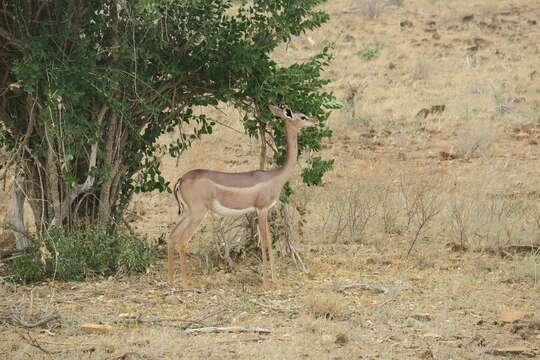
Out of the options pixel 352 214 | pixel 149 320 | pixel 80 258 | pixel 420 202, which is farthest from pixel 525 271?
pixel 80 258

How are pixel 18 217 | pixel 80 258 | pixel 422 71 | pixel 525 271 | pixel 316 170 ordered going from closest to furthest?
pixel 80 258 → pixel 525 271 → pixel 316 170 → pixel 18 217 → pixel 422 71

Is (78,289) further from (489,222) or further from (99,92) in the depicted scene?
(489,222)

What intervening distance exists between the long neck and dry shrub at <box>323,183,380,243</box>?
193 cm

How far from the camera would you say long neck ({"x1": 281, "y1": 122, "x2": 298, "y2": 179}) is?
8.68 m

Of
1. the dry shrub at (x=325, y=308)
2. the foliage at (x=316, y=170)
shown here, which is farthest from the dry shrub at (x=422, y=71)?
the dry shrub at (x=325, y=308)

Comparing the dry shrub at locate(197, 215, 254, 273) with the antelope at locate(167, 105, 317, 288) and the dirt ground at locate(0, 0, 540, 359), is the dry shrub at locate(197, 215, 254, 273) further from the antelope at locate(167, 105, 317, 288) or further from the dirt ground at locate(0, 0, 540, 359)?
the antelope at locate(167, 105, 317, 288)

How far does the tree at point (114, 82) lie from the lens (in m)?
8.38

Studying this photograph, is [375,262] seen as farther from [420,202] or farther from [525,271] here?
[420,202]

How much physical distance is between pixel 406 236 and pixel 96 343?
4.73 m

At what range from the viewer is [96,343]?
6.85 metres

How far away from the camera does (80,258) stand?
340 inches

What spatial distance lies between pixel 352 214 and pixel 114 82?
11.8ft

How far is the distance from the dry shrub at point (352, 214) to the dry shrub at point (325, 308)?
278 cm

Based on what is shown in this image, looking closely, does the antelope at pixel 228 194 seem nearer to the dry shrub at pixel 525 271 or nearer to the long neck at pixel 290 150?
Result: the long neck at pixel 290 150
